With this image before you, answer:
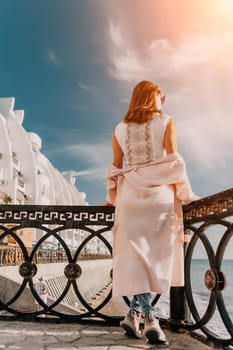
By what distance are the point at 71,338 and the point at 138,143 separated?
1.44 m

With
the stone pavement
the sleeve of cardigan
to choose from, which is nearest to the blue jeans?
the stone pavement

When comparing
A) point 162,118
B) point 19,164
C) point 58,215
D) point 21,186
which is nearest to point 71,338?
point 58,215

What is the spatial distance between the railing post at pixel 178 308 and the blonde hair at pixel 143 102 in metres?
1.01

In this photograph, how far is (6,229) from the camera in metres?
3.02

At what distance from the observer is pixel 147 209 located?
2273 mm

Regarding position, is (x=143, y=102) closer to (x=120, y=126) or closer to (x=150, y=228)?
(x=120, y=126)

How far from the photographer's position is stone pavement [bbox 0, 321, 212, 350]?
2.07 metres

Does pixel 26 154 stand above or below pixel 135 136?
above

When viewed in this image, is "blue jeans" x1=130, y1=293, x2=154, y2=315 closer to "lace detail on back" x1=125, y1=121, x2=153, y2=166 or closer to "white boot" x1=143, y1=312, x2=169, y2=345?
"white boot" x1=143, y1=312, x2=169, y2=345

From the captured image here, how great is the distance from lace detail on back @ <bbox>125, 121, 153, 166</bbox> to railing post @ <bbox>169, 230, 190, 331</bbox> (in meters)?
0.75

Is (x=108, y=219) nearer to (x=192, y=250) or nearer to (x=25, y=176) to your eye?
Answer: (x=192, y=250)

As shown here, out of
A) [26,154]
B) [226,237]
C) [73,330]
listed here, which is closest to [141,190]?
[226,237]

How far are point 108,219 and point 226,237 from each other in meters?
1.14

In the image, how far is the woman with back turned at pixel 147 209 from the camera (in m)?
2.18
